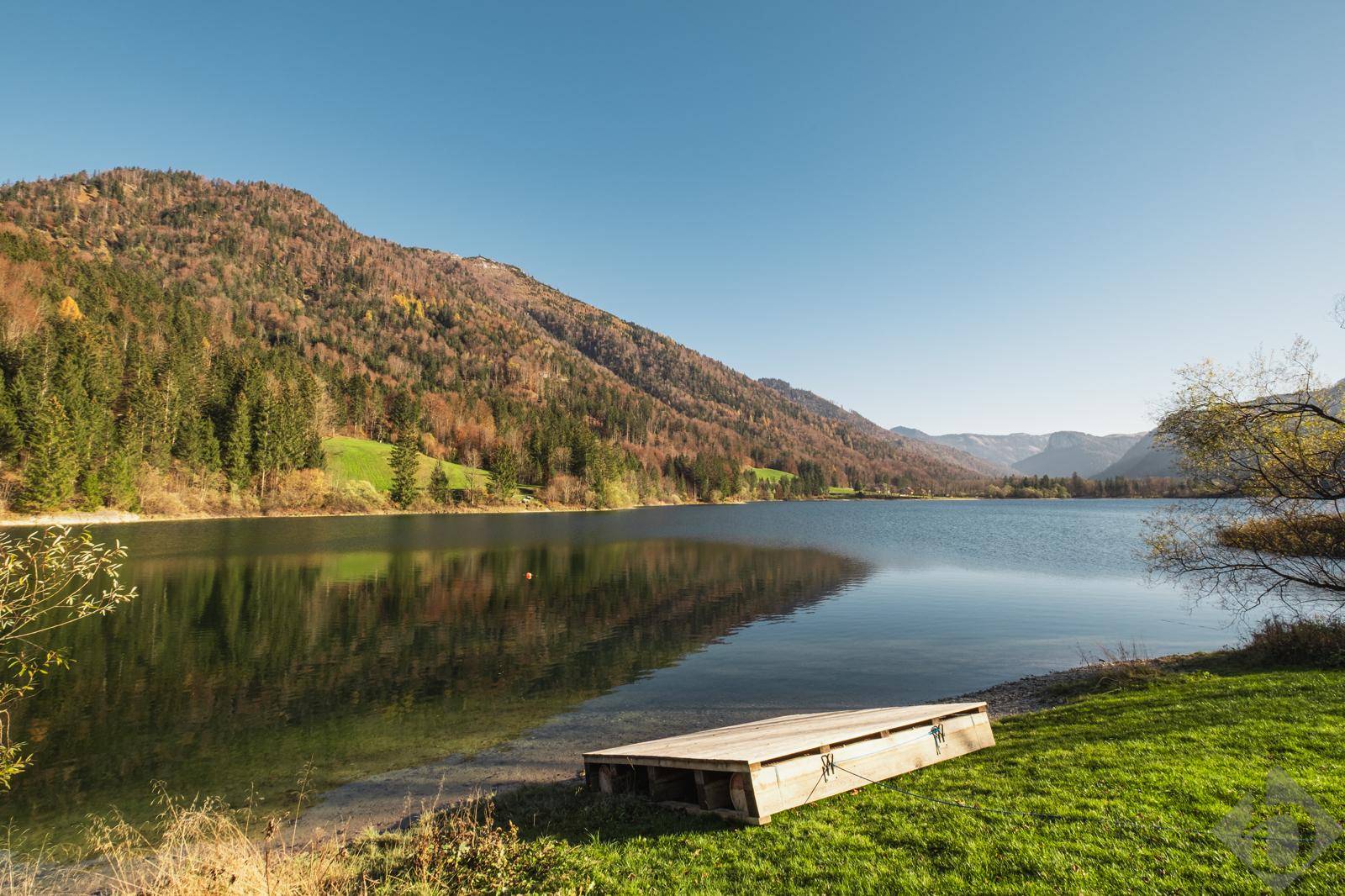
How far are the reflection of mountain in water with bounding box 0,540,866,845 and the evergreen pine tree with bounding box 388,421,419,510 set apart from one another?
63780 mm

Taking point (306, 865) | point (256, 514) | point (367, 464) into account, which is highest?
point (367, 464)

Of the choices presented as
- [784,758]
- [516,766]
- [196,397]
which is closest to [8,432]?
[196,397]

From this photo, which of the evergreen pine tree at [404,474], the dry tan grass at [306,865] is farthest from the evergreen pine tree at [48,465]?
the dry tan grass at [306,865]

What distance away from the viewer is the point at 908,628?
91.0 feet

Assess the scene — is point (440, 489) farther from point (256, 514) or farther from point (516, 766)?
point (516, 766)

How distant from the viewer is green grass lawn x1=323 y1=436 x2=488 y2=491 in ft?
352

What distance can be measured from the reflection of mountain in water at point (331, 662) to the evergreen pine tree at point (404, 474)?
63.8 m

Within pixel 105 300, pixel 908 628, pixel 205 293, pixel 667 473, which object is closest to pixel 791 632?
pixel 908 628

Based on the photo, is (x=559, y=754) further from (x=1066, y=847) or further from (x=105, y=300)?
(x=105, y=300)

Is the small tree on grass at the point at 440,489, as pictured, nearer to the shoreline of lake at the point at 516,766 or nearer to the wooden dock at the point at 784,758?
the shoreline of lake at the point at 516,766

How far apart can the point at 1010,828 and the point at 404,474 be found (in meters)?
112

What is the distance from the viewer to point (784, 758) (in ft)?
27.5

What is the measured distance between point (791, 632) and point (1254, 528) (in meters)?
17.0

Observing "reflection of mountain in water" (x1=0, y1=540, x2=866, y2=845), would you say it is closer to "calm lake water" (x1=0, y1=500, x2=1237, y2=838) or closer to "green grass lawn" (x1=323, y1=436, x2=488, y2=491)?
"calm lake water" (x1=0, y1=500, x2=1237, y2=838)
